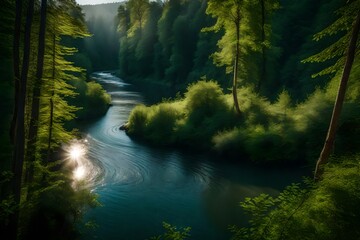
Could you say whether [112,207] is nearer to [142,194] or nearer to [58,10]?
[142,194]

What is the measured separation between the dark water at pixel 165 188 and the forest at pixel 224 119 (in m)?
0.47

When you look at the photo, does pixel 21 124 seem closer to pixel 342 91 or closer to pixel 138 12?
pixel 342 91

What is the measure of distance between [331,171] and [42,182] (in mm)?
10852

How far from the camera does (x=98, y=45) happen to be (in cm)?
13050

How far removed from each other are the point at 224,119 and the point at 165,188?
9052 mm

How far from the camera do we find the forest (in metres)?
9.39

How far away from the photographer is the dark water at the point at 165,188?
1554cm

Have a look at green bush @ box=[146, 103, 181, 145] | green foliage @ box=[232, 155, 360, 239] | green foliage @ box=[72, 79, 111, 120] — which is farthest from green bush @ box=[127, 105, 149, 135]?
green foliage @ box=[232, 155, 360, 239]

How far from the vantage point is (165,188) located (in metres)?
19.9

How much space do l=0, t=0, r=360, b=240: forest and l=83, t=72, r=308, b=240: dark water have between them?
469 mm

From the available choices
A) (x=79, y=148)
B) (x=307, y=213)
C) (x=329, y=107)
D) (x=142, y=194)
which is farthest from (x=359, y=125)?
(x=79, y=148)

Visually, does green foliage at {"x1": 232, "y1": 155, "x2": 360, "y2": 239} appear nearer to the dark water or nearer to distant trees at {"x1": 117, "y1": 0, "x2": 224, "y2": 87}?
the dark water

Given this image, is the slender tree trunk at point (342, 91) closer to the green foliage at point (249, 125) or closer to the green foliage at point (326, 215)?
the green foliage at point (326, 215)

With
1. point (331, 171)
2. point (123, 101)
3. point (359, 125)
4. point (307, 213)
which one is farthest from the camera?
point (123, 101)
